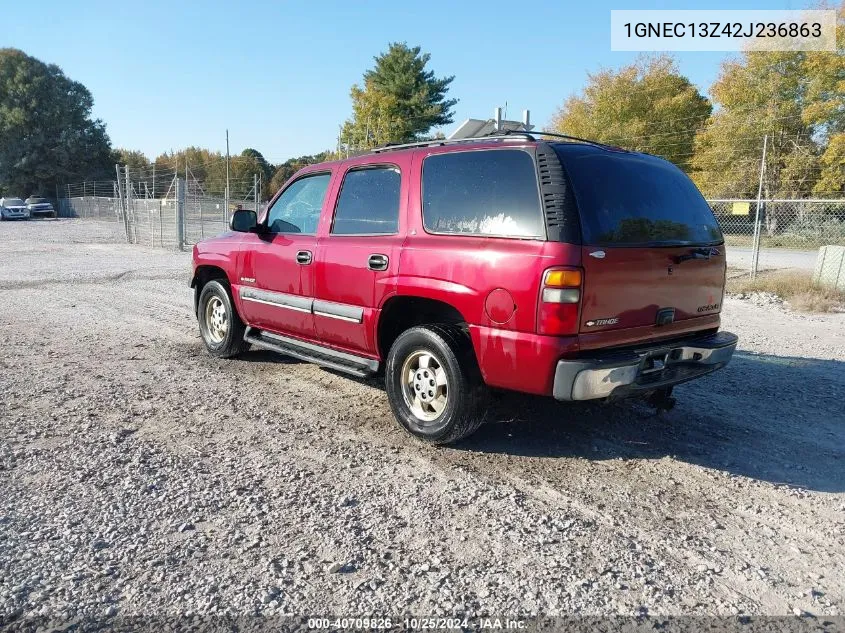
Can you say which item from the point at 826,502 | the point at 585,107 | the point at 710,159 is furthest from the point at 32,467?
Result: the point at 585,107

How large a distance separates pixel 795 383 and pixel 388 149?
422 centimetres

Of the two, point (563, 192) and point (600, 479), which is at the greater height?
point (563, 192)

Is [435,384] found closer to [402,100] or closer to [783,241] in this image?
[783,241]

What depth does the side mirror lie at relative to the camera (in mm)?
5781

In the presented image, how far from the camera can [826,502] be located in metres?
3.55

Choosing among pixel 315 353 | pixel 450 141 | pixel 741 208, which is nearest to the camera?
pixel 450 141

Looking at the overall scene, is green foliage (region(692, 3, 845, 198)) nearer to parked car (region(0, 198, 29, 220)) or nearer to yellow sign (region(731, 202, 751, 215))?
yellow sign (region(731, 202, 751, 215))

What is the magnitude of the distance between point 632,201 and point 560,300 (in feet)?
3.11

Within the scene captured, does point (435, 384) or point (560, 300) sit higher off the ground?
point (560, 300)

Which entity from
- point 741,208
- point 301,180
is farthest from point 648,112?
point 301,180

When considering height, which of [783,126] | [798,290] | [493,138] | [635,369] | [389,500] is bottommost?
[389,500]

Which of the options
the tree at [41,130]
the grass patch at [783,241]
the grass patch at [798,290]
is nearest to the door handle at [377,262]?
the grass patch at [798,290]

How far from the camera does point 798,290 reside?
11375mm

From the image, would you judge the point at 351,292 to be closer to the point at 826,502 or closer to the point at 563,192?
the point at 563,192
